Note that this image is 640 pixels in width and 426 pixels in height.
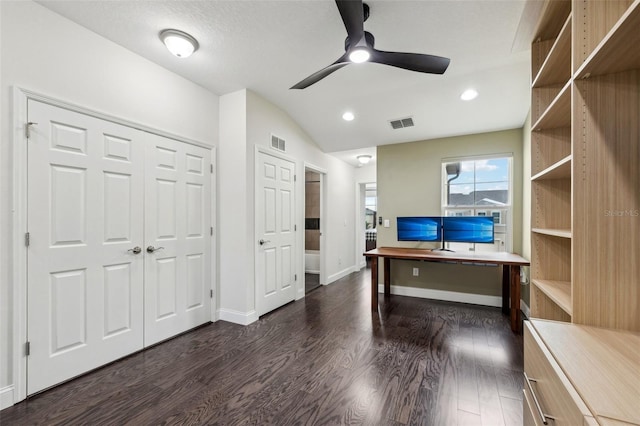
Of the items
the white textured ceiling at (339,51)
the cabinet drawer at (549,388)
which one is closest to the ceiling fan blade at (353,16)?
the white textured ceiling at (339,51)

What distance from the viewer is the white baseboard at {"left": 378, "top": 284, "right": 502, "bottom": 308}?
151 inches

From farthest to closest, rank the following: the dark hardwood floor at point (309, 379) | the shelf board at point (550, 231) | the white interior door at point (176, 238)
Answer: the white interior door at point (176, 238), the dark hardwood floor at point (309, 379), the shelf board at point (550, 231)

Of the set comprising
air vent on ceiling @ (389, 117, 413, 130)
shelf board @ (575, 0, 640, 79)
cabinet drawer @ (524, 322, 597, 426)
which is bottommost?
cabinet drawer @ (524, 322, 597, 426)

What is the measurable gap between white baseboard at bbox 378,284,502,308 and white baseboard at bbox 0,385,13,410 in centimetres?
407

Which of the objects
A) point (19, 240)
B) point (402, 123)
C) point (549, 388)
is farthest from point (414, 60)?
point (19, 240)

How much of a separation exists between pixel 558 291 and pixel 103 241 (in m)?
3.25

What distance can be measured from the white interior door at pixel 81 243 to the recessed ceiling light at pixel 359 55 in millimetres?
2048

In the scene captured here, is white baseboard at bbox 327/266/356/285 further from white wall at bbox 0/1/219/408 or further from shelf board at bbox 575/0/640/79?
shelf board at bbox 575/0/640/79

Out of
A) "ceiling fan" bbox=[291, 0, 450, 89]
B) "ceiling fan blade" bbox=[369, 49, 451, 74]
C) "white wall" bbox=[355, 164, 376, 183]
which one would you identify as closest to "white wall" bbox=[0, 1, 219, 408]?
"ceiling fan" bbox=[291, 0, 450, 89]

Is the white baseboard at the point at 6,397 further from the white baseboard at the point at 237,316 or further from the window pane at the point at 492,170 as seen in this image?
the window pane at the point at 492,170

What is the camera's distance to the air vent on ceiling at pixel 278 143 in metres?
3.67

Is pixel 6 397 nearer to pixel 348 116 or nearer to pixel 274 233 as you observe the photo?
pixel 274 233

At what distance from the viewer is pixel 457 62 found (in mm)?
2666

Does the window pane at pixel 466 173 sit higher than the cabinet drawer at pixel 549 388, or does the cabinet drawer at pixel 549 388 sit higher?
the window pane at pixel 466 173
